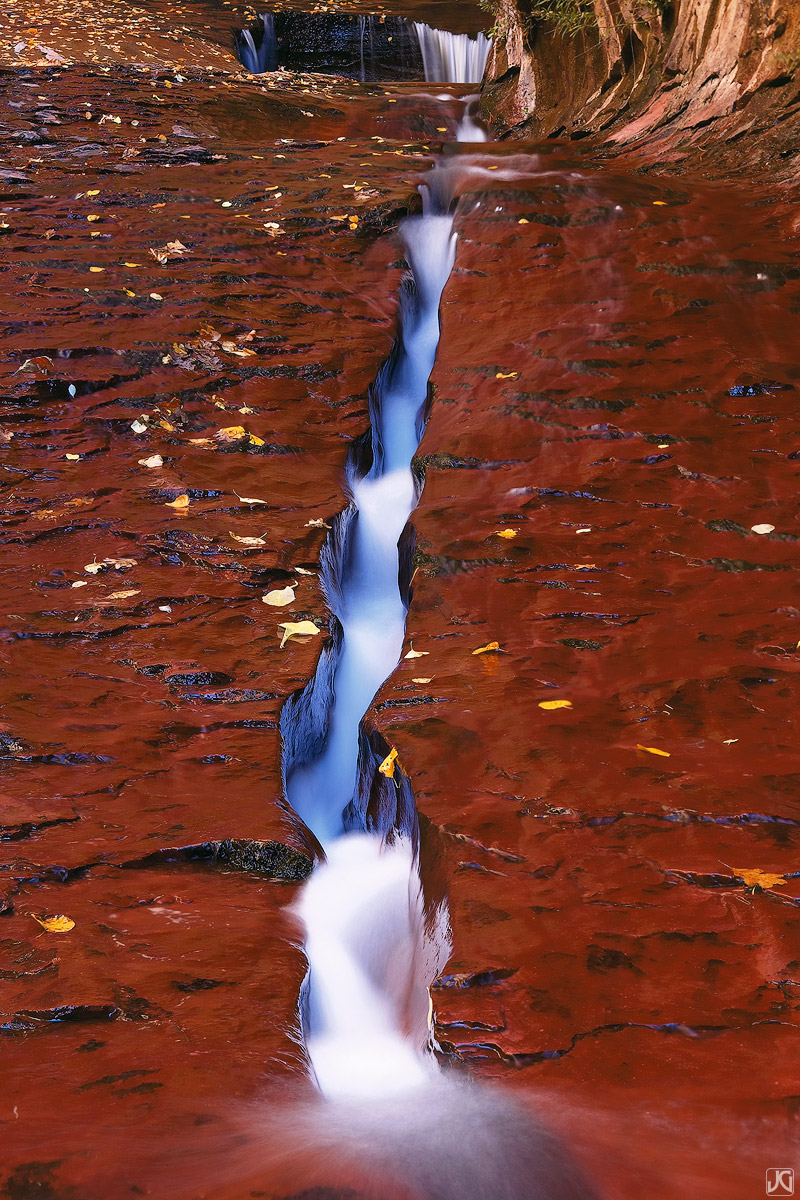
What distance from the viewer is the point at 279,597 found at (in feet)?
12.7

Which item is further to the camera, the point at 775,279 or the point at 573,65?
the point at 573,65

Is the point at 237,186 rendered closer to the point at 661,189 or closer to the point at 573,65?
the point at 661,189

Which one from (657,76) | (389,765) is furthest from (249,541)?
(657,76)

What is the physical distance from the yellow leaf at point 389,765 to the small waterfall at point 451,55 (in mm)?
13365

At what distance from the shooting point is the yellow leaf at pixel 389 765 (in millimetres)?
2933

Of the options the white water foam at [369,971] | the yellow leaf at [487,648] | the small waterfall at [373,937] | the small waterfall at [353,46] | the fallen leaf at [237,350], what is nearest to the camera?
the small waterfall at [373,937]

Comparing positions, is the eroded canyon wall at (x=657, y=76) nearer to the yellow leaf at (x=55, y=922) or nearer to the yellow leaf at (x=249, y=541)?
the yellow leaf at (x=249, y=541)

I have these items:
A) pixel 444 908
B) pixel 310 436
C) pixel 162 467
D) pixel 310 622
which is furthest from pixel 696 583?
pixel 162 467

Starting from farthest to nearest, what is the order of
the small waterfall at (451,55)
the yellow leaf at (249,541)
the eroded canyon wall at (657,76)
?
the small waterfall at (451,55) → the eroded canyon wall at (657,76) → the yellow leaf at (249,541)

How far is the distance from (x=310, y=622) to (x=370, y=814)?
2.95ft

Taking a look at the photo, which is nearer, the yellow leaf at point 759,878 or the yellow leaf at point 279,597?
the yellow leaf at point 759,878

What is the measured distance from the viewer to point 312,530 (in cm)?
428

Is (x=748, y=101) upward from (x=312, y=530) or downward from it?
upward

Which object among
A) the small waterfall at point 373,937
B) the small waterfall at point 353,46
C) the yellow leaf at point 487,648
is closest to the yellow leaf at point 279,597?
the small waterfall at point 373,937
